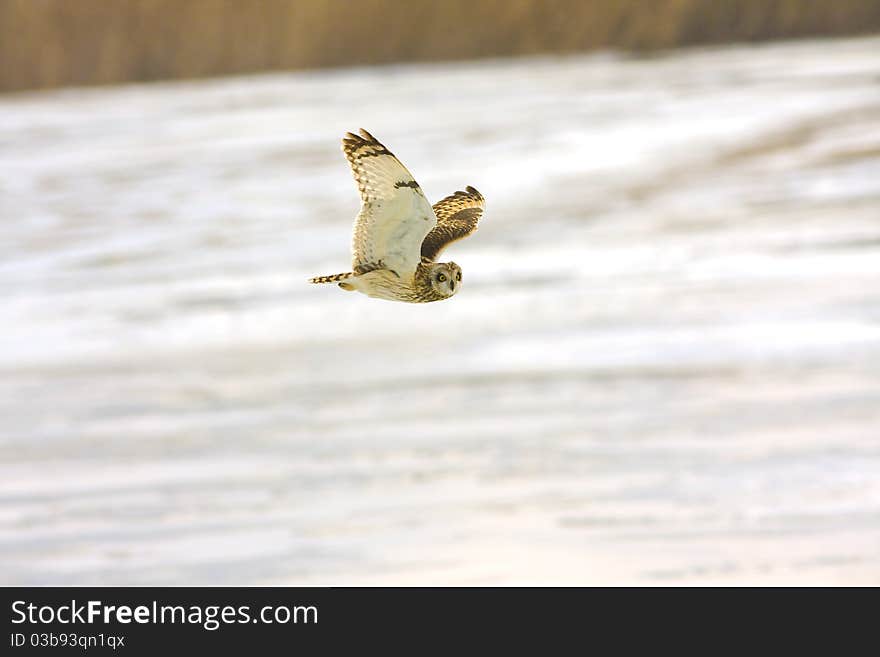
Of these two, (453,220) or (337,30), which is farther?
(337,30)

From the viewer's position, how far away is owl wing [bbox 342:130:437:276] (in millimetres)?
3711

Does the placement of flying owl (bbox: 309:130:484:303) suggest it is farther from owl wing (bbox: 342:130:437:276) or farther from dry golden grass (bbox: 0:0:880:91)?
dry golden grass (bbox: 0:0:880:91)

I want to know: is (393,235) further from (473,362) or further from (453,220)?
(473,362)

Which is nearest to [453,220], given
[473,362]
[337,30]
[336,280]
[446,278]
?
[446,278]

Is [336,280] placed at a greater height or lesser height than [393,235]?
lesser

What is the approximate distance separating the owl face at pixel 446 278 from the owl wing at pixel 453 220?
0.03m

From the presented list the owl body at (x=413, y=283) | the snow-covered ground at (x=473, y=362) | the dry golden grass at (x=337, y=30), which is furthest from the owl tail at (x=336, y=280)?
the dry golden grass at (x=337, y=30)

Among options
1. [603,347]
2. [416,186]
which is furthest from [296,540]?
[416,186]

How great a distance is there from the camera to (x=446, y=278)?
3848mm

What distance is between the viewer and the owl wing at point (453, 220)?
393 cm

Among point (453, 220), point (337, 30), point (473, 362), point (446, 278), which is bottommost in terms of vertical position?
point (446, 278)

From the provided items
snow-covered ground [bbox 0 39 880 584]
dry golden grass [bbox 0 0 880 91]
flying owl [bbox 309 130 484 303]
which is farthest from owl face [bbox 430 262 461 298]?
dry golden grass [bbox 0 0 880 91]

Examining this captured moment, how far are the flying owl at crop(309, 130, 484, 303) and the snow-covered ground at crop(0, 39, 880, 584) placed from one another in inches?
6.1

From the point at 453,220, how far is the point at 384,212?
14.4 inches
